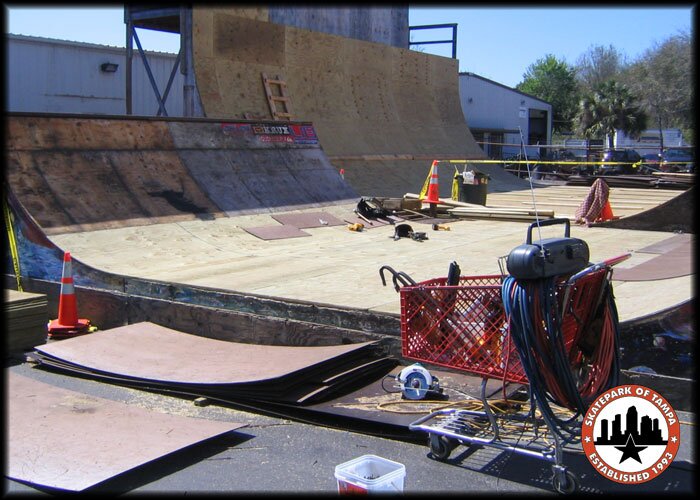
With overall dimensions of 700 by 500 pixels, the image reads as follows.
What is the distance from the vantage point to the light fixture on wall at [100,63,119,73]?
26.6 metres

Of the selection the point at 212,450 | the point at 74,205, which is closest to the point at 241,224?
the point at 74,205

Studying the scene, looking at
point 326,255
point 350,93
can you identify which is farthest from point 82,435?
point 350,93

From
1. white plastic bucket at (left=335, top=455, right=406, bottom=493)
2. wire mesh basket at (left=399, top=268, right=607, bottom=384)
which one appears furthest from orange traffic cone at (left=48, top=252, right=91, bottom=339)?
white plastic bucket at (left=335, top=455, right=406, bottom=493)

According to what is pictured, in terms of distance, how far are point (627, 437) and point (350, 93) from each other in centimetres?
2046

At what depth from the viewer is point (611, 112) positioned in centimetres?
4622

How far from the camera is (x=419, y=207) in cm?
1445

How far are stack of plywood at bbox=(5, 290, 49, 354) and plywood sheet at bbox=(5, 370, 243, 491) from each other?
1.50 metres

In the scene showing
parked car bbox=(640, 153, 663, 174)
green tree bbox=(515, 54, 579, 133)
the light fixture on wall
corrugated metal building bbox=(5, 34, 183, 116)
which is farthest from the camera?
green tree bbox=(515, 54, 579, 133)

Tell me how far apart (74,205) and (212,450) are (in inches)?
272

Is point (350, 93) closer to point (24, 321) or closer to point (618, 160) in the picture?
point (618, 160)

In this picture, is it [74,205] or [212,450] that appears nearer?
[212,450]

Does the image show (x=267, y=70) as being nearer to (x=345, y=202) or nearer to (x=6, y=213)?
(x=345, y=202)

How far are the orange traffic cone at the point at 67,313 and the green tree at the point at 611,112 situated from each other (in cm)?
4346

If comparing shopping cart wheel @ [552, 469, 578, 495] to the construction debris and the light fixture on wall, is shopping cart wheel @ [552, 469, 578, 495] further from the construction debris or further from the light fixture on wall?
the light fixture on wall
